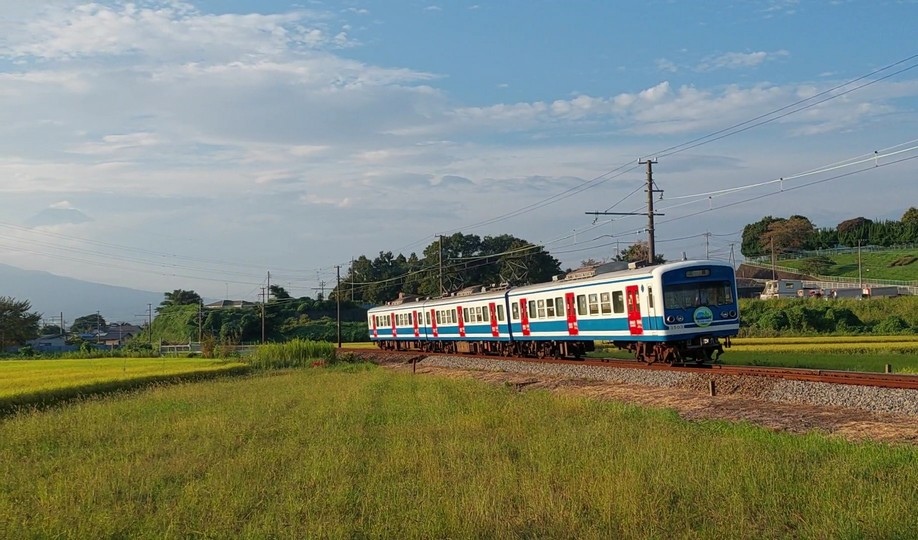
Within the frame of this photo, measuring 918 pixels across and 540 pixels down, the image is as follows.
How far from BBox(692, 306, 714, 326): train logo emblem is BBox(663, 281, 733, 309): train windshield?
0.13 m

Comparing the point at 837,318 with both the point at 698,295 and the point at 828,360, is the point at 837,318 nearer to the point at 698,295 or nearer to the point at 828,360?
the point at 828,360

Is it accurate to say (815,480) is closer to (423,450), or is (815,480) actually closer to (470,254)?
(423,450)

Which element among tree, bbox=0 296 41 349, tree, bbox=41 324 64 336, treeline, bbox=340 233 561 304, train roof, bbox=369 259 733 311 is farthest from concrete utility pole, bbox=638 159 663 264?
tree, bbox=41 324 64 336

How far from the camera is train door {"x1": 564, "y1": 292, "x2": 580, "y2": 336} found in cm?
2577

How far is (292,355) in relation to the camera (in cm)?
4266

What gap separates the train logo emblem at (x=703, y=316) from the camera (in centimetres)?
2120

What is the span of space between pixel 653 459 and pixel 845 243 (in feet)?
337

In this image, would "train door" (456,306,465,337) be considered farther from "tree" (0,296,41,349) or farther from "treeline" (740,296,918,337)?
"tree" (0,296,41,349)

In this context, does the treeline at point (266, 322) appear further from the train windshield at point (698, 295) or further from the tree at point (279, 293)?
the train windshield at point (698, 295)

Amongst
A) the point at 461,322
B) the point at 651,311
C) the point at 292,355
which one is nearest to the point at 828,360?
the point at 651,311

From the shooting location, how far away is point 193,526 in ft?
25.5

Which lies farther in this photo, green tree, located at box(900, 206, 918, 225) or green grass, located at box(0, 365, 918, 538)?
green tree, located at box(900, 206, 918, 225)

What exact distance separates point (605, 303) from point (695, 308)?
10.3 feet

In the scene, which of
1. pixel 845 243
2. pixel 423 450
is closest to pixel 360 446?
pixel 423 450
